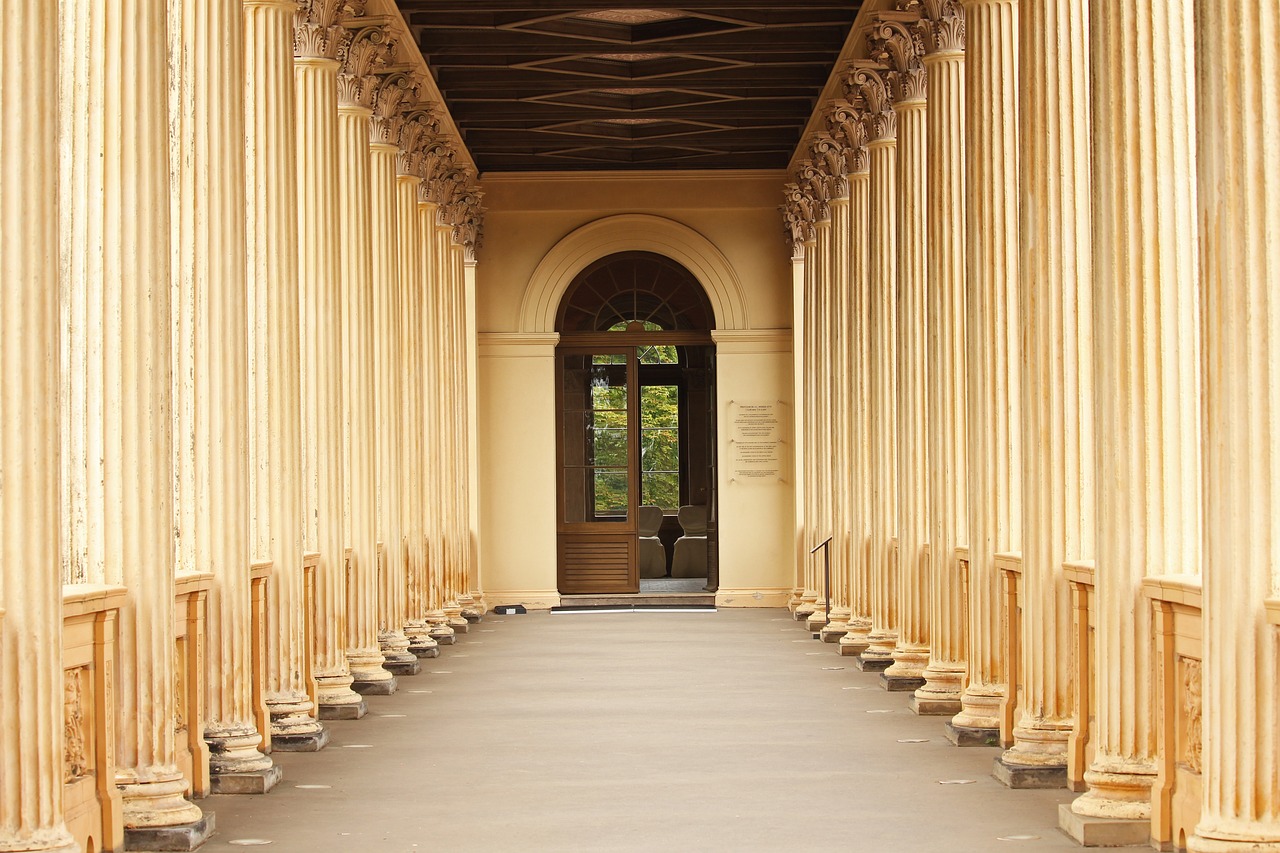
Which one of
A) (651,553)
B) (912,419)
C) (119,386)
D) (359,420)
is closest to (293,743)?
(119,386)

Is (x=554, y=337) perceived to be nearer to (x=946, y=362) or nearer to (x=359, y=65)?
(x=359, y=65)

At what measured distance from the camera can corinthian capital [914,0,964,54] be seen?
33.9 feet

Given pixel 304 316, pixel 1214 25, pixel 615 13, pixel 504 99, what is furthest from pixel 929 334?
pixel 504 99

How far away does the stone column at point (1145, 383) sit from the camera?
245 inches

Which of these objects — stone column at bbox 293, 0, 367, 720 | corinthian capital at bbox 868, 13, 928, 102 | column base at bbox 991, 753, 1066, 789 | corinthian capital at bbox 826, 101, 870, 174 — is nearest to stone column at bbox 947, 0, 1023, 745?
column base at bbox 991, 753, 1066, 789

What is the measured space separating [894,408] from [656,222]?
857 centimetres

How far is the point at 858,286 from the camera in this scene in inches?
582

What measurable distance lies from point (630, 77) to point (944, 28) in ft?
22.1

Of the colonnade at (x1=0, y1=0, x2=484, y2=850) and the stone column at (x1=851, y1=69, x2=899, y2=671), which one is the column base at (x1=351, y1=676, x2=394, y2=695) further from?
the stone column at (x1=851, y1=69, x2=899, y2=671)

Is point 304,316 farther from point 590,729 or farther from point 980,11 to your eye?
point 980,11

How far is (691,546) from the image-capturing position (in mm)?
22359

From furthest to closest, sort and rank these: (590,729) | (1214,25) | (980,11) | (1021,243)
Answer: (590,729)
(980,11)
(1021,243)
(1214,25)

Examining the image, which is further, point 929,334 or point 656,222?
point 656,222

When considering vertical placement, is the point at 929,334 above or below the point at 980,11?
below
